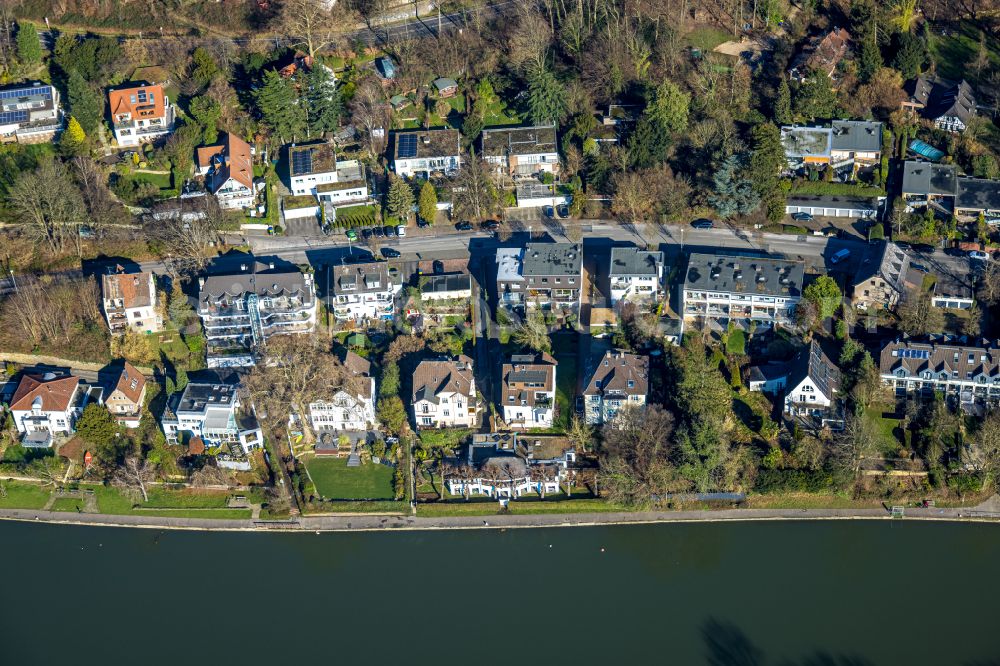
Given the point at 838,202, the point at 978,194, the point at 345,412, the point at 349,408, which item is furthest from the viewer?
the point at 838,202

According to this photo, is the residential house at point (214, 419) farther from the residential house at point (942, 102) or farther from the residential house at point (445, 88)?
the residential house at point (942, 102)

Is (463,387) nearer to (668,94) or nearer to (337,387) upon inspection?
(337,387)

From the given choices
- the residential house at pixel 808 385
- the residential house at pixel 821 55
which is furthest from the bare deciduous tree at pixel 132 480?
the residential house at pixel 821 55

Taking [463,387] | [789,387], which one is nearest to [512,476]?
[463,387]

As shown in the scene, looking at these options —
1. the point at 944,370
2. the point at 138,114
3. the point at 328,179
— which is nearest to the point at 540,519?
the point at 944,370

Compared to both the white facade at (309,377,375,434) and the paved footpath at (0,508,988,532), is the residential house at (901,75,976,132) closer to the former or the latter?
the paved footpath at (0,508,988,532)

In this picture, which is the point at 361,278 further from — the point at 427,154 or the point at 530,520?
the point at 530,520

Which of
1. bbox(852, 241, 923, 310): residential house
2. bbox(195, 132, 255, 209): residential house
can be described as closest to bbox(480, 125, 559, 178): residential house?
bbox(195, 132, 255, 209): residential house
